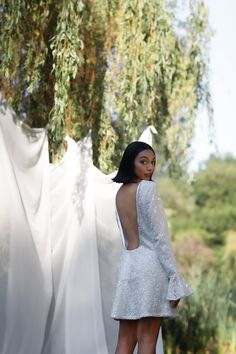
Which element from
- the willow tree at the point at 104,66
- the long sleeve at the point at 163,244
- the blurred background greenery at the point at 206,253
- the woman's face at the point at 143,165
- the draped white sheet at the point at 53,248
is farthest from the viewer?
the blurred background greenery at the point at 206,253

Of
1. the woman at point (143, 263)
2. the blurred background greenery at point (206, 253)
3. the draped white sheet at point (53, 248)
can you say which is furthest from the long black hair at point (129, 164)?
the blurred background greenery at point (206, 253)

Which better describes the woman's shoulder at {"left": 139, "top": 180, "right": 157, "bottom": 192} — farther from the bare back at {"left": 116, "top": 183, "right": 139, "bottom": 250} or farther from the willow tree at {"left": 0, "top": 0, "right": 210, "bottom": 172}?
the willow tree at {"left": 0, "top": 0, "right": 210, "bottom": 172}

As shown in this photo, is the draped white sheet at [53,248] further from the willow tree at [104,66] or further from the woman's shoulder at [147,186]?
the woman's shoulder at [147,186]

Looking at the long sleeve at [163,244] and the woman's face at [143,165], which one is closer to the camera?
the long sleeve at [163,244]

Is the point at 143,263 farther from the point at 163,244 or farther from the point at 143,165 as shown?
the point at 143,165

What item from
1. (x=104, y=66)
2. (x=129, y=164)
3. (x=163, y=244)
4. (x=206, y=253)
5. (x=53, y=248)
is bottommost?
(x=206, y=253)

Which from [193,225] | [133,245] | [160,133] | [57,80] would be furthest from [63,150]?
[193,225]

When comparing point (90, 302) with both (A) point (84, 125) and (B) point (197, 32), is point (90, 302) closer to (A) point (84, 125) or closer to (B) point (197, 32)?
(A) point (84, 125)

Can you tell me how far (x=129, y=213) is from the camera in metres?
3.90

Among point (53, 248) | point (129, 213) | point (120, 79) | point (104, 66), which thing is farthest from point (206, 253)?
point (129, 213)

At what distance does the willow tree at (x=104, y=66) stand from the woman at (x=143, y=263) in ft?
8.56

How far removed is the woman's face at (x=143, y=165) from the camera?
3898mm

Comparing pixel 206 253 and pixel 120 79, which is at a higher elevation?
pixel 120 79

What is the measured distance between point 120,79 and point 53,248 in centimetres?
187
